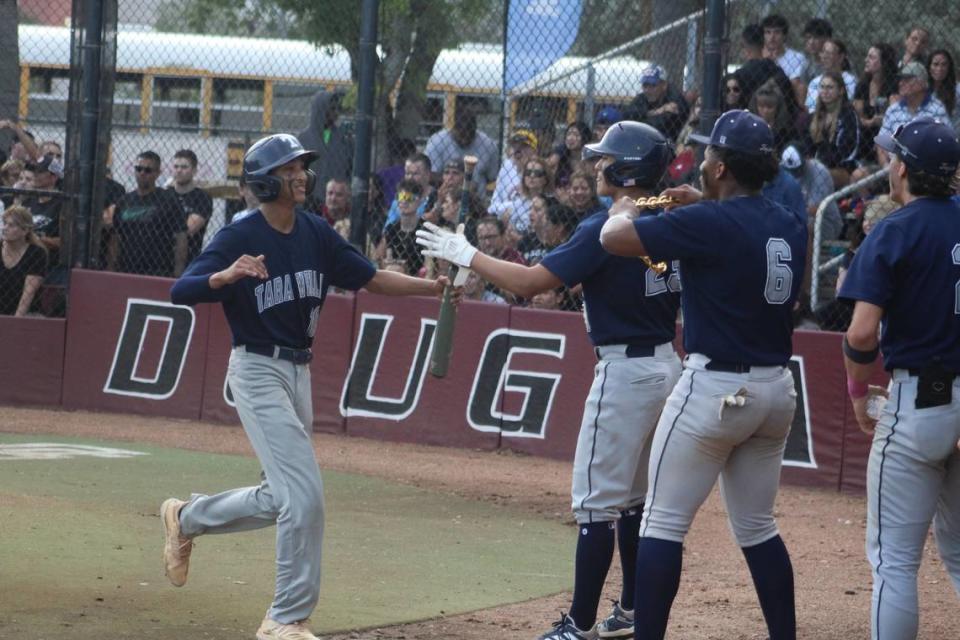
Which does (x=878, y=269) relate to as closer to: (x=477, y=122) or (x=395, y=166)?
(x=395, y=166)

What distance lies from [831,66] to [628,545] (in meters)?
6.74

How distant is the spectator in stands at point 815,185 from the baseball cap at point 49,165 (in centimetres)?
679

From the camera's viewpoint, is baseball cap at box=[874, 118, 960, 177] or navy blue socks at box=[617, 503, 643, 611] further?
navy blue socks at box=[617, 503, 643, 611]

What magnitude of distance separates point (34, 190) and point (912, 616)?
10.1m

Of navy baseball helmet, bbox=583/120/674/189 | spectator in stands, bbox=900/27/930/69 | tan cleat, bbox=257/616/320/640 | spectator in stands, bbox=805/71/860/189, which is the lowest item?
tan cleat, bbox=257/616/320/640

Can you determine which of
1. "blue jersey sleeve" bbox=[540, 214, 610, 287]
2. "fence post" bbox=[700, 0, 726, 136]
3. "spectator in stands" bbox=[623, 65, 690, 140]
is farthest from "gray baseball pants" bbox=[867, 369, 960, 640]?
"spectator in stands" bbox=[623, 65, 690, 140]

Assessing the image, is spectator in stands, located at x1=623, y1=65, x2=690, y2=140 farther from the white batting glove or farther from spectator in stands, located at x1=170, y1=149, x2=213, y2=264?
the white batting glove

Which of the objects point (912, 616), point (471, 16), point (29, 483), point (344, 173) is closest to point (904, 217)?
point (912, 616)

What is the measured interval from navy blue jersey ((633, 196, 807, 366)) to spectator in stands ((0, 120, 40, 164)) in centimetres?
976

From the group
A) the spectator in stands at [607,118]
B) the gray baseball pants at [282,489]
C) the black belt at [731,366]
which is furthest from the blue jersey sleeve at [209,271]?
the spectator in stands at [607,118]

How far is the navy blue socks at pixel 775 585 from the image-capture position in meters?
5.09

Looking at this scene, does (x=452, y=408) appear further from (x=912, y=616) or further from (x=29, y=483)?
(x=912, y=616)

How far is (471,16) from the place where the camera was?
1595 cm

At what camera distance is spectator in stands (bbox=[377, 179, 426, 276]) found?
472 inches
